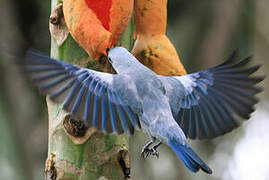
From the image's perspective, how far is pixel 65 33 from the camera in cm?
244

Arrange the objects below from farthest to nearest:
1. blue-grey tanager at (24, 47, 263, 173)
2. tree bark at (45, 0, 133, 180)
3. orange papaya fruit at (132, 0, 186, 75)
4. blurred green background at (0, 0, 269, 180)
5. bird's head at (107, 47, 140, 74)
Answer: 1. blurred green background at (0, 0, 269, 180)
2. orange papaya fruit at (132, 0, 186, 75)
3. bird's head at (107, 47, 140, 74)
4. blue-grey tanager at (24, 47, 263, 173)
5. tree bark at (45, 0, 133, 180)

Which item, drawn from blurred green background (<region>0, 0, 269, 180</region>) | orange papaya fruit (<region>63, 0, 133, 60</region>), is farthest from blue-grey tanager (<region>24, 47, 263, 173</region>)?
blurred green background (<region>0, 0, 269, 180</region>)

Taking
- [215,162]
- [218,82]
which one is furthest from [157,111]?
[215,162]

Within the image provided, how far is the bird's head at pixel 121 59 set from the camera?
246cm

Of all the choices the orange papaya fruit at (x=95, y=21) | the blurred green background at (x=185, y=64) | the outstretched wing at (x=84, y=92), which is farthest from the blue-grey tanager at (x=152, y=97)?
the blurred green background at (x=185, y=64)

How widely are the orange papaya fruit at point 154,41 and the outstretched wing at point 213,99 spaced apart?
0.09 metres

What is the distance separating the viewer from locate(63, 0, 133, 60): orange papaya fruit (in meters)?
2.30

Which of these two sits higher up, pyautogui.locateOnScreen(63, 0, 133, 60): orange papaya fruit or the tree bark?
pyautogui.locateOnScreen(63, 0, 133, 60): orange papaya fruit

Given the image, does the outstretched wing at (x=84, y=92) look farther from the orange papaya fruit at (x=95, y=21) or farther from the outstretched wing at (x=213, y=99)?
the outstretched wing at (x=213, y=99)

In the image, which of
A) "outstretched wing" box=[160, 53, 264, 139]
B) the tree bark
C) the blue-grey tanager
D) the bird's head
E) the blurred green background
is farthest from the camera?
the blurred green background

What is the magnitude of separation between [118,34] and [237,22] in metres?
4.80

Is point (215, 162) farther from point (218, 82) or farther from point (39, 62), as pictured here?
point (39, 62)

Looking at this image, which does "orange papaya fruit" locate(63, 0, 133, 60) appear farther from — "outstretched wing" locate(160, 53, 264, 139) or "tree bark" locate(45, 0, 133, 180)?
"outstretched wing" locate(160, 53, 264, 139)

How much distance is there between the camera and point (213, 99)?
2.96 meters
